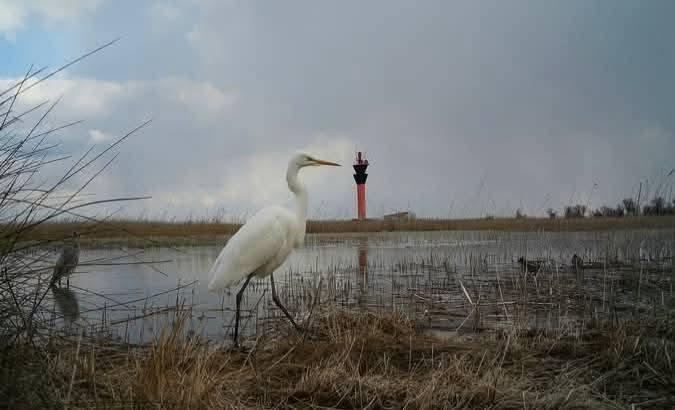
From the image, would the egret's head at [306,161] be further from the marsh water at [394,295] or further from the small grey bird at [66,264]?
the small grey bird at [66,264]

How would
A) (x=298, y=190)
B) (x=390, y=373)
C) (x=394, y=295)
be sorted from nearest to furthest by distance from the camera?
(x=390, y=373) → (x=298, y=190) → (x=394, y=295)

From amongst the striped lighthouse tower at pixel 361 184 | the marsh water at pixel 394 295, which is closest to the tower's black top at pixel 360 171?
the striped lighthouse tower at pixel 361 184

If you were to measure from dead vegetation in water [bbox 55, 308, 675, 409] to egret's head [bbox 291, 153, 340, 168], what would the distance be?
9.35 ft

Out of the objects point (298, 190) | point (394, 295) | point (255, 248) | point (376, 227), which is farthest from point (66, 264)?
point (376, 227)

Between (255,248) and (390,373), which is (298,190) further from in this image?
(390,373)

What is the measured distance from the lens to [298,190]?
20.8ft

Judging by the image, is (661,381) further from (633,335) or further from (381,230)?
(381,230)

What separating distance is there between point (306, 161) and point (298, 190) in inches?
20.9

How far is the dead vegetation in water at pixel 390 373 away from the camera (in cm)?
276

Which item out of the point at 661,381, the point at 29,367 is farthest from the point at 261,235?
the point at 661,381

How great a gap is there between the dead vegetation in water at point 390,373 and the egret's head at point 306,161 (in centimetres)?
285

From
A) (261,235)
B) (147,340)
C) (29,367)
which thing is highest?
(261,235)

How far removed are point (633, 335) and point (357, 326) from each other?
238 centimetres

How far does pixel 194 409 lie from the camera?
2.57m
